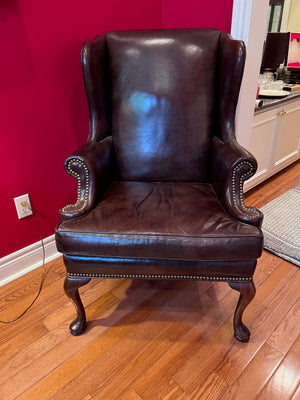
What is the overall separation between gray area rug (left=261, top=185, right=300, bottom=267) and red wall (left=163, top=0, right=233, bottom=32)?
3.83 feet

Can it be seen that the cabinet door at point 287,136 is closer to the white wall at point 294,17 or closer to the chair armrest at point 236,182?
the white wall at point 294,17

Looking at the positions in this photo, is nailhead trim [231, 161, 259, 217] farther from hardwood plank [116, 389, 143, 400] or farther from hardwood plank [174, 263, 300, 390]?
hardwood plank [116, 389, 143, 400]

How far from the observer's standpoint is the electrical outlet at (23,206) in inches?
58.3

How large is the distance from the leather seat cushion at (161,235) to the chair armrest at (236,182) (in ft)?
0.11

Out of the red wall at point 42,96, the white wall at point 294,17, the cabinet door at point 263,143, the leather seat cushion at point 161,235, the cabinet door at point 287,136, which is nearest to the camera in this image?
the leather seat cushion at point 161,235

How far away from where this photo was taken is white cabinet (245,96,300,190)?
6.77 feet

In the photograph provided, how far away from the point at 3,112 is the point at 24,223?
1.82ft

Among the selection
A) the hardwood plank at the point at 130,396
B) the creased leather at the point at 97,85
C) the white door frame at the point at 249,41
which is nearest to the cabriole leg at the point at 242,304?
the hardwood plank at the point at 130,396

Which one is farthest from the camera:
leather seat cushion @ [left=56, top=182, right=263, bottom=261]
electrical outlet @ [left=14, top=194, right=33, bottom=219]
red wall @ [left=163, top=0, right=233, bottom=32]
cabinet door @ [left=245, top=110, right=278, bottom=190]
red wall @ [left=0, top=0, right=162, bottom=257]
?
cabinet door @ [left=245, top=110, right=278, bottom=190]

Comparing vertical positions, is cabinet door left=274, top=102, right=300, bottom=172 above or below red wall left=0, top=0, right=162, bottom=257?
below

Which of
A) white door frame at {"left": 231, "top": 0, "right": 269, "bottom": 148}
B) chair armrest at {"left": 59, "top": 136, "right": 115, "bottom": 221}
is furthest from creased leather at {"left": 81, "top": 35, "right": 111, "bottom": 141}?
white door frame at {"left": 231, "top": 0, "right": 269, "bottom": 148}

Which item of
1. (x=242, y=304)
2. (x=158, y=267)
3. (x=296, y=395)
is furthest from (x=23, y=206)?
(x=296, y=395)

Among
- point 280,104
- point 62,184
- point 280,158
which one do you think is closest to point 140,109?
point 62,184

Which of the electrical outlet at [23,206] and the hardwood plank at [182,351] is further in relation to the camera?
the electrical outlet at [23,206]
